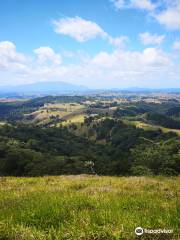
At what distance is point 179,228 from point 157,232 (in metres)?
0.64

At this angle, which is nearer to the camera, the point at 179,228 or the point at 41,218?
the point at 179,228

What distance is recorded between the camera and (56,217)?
775cm

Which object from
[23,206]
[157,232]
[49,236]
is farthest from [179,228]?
[23,206]

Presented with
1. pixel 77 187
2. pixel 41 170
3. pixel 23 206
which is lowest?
pixel 41 170

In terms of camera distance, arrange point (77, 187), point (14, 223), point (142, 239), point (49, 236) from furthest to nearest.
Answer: point (77, 187), point (14, 223), point (49, 236), point (142, 239)

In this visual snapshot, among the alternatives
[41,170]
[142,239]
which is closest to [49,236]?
[142,239]

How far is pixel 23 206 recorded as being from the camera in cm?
939

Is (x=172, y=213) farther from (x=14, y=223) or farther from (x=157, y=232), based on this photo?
(x=14, y=223)

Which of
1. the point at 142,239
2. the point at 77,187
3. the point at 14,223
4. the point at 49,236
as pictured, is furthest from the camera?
the point at 77,187

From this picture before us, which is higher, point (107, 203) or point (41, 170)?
point (107, 203)

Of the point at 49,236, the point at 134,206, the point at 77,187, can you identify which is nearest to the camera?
the point at 49,236

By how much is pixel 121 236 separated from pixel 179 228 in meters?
1.17

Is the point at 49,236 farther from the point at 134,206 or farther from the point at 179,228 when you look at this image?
the point at 134,206

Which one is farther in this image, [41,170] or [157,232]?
[41,170]
